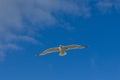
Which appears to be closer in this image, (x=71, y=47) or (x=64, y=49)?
(x=64, y=49)

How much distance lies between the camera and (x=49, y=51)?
306ft

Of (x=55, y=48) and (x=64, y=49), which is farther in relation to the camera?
(x=55, y=48)

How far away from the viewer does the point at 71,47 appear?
3563 inches

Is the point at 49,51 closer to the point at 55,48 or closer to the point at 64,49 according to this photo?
the point at 55,48

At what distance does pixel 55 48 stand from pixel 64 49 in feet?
21.4

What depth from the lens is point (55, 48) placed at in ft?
293

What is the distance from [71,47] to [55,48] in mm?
4981

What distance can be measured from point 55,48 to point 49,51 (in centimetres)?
451

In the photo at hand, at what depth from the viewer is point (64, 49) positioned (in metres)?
83.2

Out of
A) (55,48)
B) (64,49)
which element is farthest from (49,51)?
(64,49)

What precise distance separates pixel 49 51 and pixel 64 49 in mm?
10956

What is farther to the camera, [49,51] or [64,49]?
[49,51]
